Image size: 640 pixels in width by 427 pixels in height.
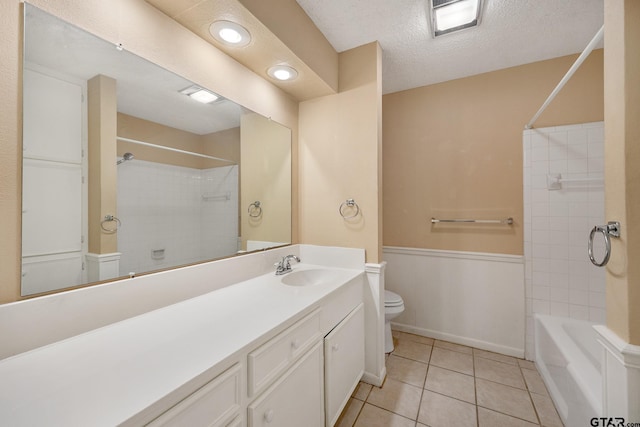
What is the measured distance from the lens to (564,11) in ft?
5.16

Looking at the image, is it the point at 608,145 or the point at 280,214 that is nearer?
the point at 608,145

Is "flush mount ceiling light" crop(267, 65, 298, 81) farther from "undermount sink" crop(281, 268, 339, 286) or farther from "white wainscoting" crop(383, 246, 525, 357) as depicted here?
"white wainscoting" crop(383, 246, 525, 357)

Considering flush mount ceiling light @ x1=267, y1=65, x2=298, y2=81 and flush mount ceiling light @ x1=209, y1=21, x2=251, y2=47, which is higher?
flush mount ceiling light @ x1=267, y1=65, x2=298, y2=81

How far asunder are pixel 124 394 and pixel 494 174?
266cm

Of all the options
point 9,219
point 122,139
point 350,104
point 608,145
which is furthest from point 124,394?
point 350,104

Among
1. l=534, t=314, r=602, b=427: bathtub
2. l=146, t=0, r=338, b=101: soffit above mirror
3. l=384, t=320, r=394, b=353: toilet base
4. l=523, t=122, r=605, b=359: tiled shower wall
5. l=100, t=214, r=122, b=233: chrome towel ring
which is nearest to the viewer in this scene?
l=100, t=214, r=122, b=233: chrome towel ring

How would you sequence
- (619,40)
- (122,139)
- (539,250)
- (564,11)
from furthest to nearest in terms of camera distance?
1. (539,250)
2. (564,11)
3. (122,139)
4. (619,40)

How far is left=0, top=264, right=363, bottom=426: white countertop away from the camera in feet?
1.75

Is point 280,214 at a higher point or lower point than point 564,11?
lower

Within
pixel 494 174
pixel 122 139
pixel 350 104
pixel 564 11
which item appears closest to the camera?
pixel 122 139

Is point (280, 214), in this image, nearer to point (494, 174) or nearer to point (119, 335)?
point (119, 335)

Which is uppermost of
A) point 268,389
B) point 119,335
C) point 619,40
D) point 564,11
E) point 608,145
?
point 564,11

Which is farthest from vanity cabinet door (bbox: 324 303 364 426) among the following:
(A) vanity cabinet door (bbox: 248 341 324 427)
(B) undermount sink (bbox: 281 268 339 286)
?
(B) undermount sink (bbox: 281 268 339 286)

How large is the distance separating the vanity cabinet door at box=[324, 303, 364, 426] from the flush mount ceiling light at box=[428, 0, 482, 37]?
76.3 inches
